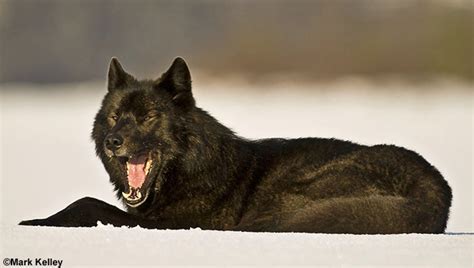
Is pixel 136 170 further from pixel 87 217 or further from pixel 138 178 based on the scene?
pixel 87 217

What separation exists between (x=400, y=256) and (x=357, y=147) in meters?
2.01

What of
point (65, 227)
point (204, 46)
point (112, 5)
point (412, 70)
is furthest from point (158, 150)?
point (112, 5)

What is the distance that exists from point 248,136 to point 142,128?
919 centimetres

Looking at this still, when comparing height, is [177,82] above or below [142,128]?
above

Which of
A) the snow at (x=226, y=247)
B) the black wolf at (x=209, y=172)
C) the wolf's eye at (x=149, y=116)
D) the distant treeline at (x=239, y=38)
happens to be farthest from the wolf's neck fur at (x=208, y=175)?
the distant treeline at (x=239, y=38)

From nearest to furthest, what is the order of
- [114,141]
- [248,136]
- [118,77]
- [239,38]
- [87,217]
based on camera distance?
1. [87,217]
2. [114,141]
3. [118,77]
4. [248,136]
5. [239,38]

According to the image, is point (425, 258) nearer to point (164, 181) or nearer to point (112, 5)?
point (164, 181)

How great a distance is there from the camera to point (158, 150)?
7520 mm

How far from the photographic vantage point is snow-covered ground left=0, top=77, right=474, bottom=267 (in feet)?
19.6

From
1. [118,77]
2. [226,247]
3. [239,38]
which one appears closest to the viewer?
[226,247]

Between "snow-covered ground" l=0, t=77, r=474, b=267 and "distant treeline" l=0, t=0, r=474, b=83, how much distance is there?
6.17 ft

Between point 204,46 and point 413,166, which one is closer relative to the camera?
point 413,166

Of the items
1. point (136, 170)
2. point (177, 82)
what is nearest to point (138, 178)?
point (136, 170)

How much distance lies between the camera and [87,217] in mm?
7199
